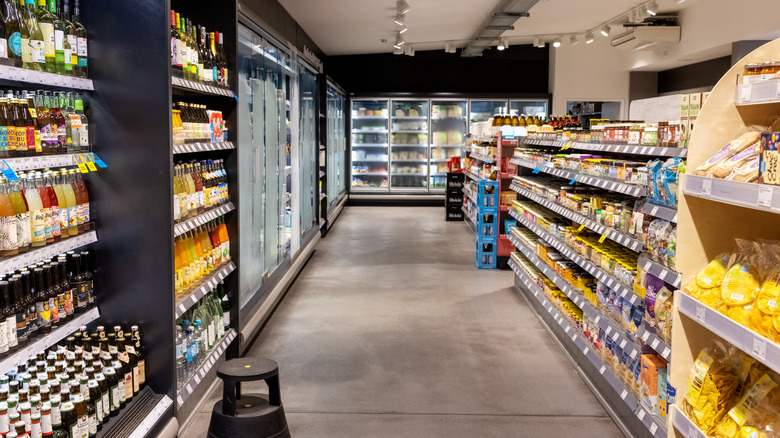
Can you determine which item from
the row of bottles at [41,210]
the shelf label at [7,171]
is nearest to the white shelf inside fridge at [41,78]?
the shelf label at [7,171]

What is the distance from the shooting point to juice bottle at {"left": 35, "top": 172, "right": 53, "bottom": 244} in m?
2.87

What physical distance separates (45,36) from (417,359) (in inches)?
132

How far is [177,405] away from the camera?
361 centimetres

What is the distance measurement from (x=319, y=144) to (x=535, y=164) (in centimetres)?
469

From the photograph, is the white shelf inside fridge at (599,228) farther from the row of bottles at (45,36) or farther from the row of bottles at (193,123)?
the row of bottles at (45,36)

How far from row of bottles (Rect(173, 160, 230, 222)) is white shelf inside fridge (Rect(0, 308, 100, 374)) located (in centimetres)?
69

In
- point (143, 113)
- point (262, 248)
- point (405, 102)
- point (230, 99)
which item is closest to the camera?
point (143, 113)

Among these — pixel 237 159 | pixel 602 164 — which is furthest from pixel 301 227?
pixel 602 164

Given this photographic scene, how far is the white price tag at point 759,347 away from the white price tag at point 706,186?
1.82 ft

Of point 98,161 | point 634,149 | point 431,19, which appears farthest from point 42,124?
point 431,19

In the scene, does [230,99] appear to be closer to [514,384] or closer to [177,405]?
[177,405]

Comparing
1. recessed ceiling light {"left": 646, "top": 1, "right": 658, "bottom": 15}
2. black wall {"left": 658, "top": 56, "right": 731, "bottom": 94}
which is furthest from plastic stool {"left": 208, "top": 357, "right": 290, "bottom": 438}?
black wall {"left": 658, "top": 56, "right": 731, "bottom": 94}

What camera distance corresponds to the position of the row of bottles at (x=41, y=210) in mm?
2652

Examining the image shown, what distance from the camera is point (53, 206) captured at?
304 centimetres
